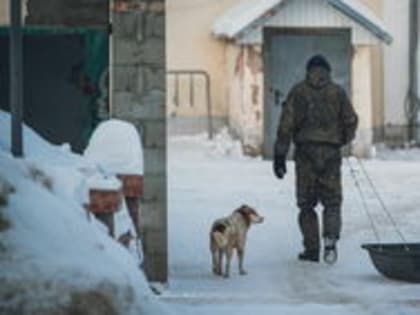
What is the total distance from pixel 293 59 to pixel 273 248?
13592mm

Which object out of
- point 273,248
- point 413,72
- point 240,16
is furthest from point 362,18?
point 273,248


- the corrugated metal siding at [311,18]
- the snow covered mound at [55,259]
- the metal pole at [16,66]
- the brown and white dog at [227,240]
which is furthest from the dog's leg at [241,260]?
the corrugated metal siding at [311,18]

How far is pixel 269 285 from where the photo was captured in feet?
37.8

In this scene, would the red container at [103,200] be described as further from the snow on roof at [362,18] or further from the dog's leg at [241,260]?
the snow on roof at [362,18]

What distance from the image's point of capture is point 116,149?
686 centimetres

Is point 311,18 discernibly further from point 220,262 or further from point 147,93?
point 147,93

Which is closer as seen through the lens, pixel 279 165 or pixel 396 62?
pixel 279 165

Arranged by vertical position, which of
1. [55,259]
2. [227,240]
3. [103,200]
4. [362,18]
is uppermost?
[362,18]

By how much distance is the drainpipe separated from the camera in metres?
29.5

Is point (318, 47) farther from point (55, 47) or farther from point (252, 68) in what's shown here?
point (55, 47)

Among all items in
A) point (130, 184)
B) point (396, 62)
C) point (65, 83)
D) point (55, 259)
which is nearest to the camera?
point (55, 259)

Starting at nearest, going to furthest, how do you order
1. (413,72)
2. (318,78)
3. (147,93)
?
(147,93) → (318,78) → (413,72)

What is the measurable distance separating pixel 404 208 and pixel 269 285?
654 centimetres

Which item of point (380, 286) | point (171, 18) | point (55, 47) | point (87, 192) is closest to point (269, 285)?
point (380, 286)
